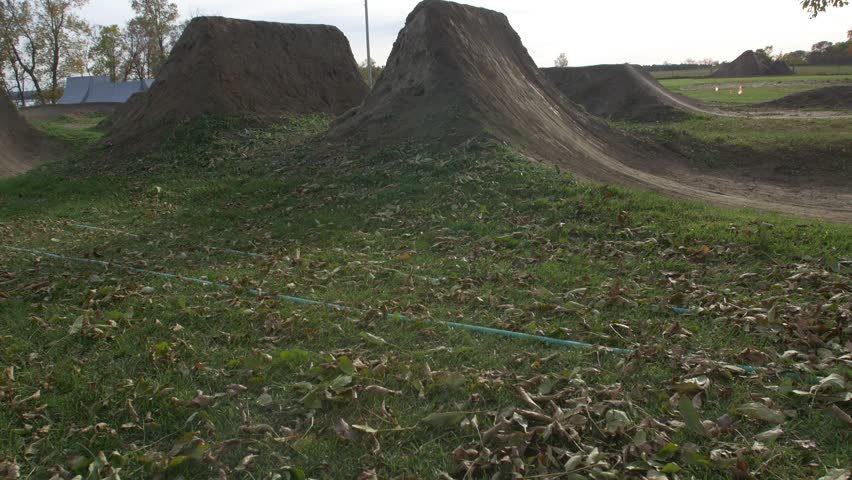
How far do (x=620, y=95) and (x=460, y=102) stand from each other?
49.6 ft

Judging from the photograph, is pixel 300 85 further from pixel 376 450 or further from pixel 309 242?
pixel 376 450

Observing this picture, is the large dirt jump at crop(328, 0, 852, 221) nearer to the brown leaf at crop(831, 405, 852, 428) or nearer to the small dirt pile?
the small dirt pile

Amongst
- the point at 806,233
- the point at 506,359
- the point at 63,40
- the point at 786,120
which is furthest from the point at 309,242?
the point at 63,40

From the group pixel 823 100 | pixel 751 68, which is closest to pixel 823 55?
pixel 751 68

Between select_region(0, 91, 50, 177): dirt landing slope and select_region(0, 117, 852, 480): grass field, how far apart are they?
11.0 metres

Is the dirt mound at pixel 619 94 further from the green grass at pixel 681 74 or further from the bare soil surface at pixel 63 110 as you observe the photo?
the green grass at pixel 681 74

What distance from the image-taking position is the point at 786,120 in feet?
59.0

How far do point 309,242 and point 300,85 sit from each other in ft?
38.4

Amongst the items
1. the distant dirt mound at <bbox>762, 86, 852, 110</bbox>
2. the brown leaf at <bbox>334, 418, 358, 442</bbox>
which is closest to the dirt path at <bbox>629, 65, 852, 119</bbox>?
the distant dirt mound at <bbox>762, 86, 852, 110</bbox>

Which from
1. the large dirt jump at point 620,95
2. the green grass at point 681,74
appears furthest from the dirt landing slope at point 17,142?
the green grass at point 681,74

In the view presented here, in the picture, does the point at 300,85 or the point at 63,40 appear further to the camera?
the point at 63,40

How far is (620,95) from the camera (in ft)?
80.4

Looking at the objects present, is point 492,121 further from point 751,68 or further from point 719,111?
point 751,68

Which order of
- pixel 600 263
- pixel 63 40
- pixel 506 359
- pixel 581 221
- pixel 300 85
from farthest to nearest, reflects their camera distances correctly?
pixel 63 40 → pixel 300 85 → pixel 581 221 → pixel 600 263 → pixel 506 359
